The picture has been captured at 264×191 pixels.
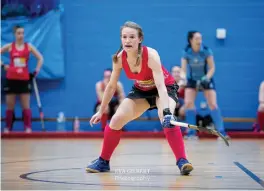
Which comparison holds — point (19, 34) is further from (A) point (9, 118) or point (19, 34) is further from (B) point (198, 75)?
(B) point (198, 75)

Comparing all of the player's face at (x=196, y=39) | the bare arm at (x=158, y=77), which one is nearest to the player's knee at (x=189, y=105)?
the player's face at (x=196, y=39)

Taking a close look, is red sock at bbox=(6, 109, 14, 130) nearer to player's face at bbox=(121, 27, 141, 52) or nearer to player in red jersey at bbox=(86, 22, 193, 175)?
player in red jersey at bbox=(86, 22, 193, 175)

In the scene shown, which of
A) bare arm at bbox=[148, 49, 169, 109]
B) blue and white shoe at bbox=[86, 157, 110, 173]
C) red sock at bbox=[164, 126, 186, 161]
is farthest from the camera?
blue and white shoe at bbox=[86, 157, 110, 173]

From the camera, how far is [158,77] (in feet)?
15.8

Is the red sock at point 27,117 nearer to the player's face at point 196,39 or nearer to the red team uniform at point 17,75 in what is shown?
the red team uniform at point 17,75

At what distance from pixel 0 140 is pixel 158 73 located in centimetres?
470

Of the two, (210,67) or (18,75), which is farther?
(18,75)

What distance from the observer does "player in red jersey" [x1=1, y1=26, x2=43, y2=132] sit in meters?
9.73

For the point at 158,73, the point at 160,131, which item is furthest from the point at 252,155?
the point at 160,131

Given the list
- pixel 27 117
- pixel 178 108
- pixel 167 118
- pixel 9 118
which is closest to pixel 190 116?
pixel 178 108

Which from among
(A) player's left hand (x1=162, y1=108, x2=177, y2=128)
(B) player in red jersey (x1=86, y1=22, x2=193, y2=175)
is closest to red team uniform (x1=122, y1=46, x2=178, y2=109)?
(B) player in red jersey (x1=86, y1=22, x2=193, y2=175)

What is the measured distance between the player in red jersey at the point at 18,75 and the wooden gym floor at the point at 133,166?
3.88 ft

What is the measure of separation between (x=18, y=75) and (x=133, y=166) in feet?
15.1

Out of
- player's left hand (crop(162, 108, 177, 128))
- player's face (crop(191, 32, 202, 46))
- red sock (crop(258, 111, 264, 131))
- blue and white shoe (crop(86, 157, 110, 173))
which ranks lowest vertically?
red sock (crop(258, 111, 264, 131))
